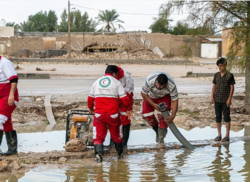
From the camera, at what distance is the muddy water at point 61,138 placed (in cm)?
767

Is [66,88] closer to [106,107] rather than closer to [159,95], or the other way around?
[159,95]

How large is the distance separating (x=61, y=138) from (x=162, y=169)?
9.58 feet

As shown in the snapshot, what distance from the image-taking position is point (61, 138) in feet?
27.9

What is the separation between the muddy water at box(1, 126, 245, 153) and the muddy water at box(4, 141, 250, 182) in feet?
3.22

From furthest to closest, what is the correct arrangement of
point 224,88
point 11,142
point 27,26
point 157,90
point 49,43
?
→ 1. point 27,26
2. point 49,43
3. point 224,88
4. point 157,90
5. point 11,142

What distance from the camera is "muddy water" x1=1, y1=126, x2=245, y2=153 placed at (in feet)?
25.2

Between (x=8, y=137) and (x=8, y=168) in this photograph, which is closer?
(x=8, y=168)

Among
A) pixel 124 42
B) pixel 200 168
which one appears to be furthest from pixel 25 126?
pixel 124 42

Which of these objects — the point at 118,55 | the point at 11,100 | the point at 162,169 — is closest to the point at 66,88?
the point at 11,100

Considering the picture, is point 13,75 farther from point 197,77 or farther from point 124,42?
point 124,42

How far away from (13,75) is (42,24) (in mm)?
72053

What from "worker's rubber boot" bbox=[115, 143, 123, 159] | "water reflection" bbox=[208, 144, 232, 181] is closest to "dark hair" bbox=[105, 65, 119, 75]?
"worker's rubber boot" bbox=[115, 143, 123, 159]

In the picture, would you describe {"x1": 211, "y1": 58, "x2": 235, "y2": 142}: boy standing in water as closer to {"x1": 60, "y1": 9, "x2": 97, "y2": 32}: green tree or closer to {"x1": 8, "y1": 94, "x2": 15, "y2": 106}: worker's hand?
{"x1": 8, "y1": 94, "x2": 15, "y2": 106}: worker's hand

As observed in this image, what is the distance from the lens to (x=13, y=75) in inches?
247
